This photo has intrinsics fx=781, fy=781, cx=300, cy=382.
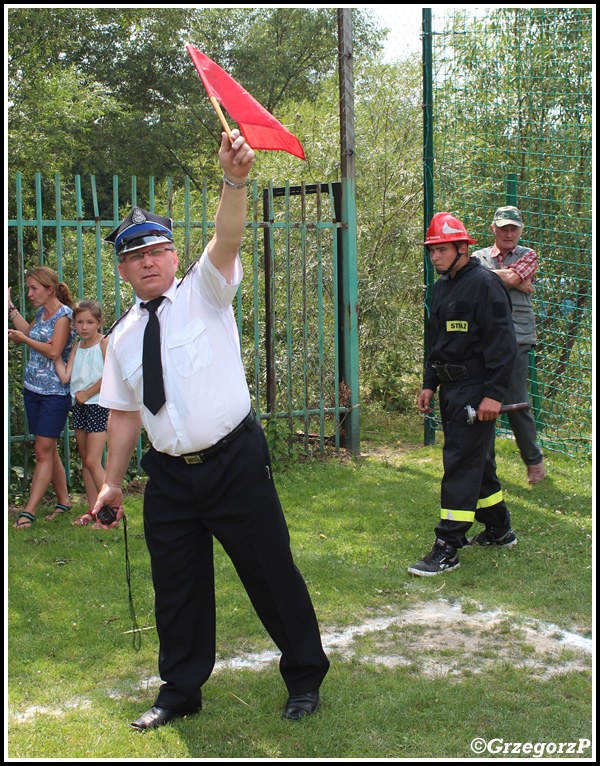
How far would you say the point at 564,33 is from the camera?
27.6ft

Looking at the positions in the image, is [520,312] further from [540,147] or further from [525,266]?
[540,147]

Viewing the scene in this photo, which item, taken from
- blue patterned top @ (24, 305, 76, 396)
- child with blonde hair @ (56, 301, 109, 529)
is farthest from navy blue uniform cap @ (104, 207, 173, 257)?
blue patterned top @ (24, 305, 76, 396)

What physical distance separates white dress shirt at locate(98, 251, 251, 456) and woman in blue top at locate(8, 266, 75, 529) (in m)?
3.20

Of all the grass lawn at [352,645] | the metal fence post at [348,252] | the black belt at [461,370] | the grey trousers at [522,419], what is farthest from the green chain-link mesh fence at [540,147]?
the black belt at [461,370]

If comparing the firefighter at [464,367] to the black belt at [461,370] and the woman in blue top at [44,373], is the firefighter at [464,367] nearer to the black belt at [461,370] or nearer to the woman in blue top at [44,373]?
the black belt at [461,370]

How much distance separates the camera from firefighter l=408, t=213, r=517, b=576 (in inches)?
194

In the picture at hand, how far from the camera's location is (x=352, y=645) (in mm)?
4023

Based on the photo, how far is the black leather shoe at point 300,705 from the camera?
10.9 ft

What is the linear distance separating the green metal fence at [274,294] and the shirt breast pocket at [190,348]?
3.52 metres

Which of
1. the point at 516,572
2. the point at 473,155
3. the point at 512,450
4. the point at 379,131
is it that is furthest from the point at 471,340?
the point at 379,131

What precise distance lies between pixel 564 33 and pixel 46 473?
697 cm

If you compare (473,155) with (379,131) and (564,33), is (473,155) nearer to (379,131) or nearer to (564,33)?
(564,33)

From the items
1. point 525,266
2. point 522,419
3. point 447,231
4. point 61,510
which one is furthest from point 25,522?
point 525,266

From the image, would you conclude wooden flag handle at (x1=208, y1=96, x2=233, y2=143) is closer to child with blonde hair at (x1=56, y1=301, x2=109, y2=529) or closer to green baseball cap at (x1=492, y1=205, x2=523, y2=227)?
child with blonde hair at (x1=56, y1=301, x2=109, y2=529)
